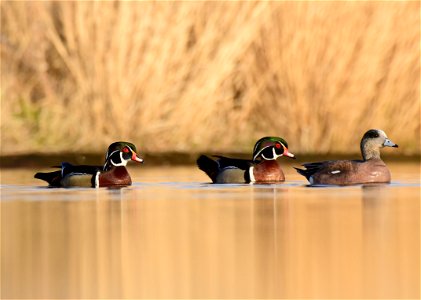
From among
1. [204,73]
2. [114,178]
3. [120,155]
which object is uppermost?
[204,73]

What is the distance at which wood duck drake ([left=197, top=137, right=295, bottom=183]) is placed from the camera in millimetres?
14625

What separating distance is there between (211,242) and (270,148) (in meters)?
6.18

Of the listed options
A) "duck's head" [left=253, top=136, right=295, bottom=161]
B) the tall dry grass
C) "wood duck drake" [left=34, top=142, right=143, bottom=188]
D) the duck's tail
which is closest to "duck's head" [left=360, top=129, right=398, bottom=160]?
"duck's head" [left=253, top=136, right=295, bottom=161]

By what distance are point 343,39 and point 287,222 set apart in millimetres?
6515

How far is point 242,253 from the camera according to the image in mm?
8344

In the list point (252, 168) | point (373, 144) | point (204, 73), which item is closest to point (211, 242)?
point (252, 168)

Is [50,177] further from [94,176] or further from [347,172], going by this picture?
[347,172]

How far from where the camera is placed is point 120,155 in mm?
14312

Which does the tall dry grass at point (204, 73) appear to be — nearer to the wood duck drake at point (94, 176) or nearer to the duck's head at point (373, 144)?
the duck's head at point (373, 144)

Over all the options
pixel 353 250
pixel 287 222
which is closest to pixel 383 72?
pixel 287 222

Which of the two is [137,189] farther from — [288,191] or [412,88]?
[412,88]

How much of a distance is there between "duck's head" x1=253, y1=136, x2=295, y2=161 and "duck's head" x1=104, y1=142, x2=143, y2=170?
138cm

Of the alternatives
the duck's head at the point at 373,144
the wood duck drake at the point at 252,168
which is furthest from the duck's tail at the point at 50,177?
the duck's head at the point at 373,144

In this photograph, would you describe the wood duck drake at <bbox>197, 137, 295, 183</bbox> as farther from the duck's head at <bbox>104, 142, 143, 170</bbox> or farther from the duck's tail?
the duck's tail
